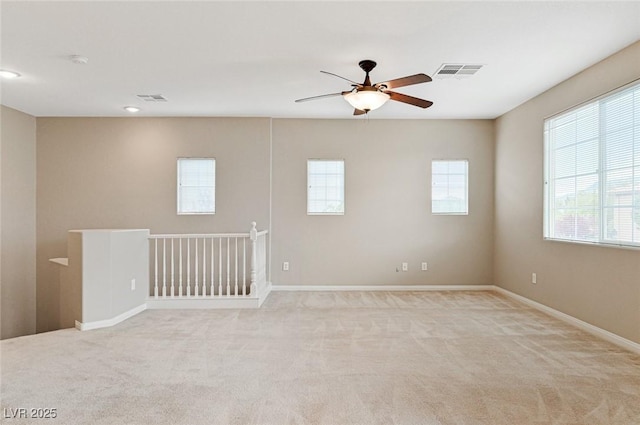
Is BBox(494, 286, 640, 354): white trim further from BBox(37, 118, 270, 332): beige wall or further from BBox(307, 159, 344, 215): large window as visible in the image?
BBox(37, 118, 270, 332): beige wall

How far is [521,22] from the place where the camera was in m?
3.17

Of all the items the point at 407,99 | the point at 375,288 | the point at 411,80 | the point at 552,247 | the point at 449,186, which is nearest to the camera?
the point at 411,80

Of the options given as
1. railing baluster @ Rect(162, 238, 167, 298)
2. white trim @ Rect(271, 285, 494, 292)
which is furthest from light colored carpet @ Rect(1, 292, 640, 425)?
white trim @ Rect(271, 285, 494, 292)

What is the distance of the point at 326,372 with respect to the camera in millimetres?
3070

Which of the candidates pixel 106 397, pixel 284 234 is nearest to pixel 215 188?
pixel 284 234

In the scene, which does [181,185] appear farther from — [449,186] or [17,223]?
[449,186]

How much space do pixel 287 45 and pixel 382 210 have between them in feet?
11.7

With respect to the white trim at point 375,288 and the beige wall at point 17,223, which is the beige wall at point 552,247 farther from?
the beige wall at point 17,223

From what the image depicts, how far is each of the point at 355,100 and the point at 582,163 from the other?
2.72 meters

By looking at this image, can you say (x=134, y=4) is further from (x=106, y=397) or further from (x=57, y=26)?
(x=106, y=397)

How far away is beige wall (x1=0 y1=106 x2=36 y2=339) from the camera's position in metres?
5.61

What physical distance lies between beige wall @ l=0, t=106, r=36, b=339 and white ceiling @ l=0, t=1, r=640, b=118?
0.79m

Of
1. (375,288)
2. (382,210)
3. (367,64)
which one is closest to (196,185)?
(382,210)

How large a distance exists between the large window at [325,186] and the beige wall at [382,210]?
10 cm
